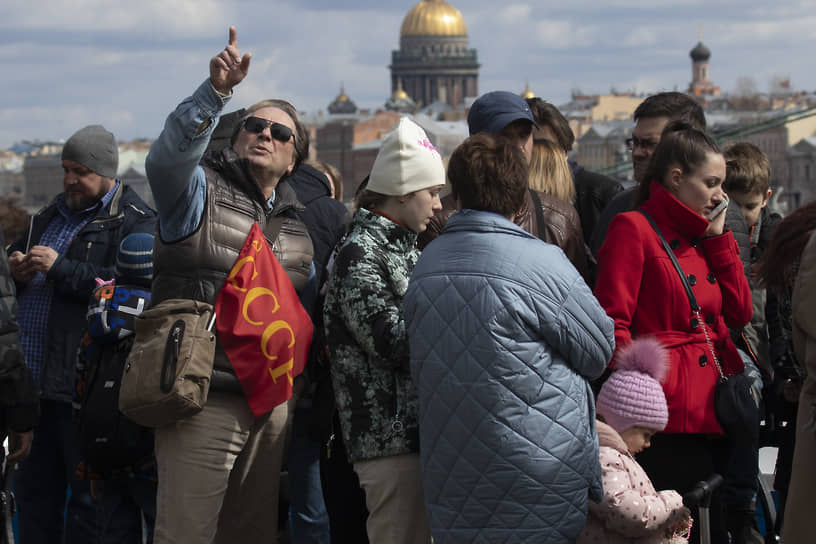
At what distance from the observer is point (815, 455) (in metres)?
2.87

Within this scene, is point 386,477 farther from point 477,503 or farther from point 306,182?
point 306,182

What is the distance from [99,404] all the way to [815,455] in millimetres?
1933

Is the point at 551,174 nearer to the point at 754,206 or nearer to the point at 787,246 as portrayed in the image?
the point at 754,206

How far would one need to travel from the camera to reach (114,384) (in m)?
3.84

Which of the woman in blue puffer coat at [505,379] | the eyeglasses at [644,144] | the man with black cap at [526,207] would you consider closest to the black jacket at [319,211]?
the man with black cap at [526,207]

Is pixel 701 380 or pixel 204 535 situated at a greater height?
pixel 701 380

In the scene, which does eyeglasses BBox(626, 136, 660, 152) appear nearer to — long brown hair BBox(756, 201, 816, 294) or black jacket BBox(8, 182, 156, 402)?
long brown hair BBox(756, 201, 816, 294)

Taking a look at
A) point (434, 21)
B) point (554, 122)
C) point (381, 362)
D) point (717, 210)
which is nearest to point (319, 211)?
point (554, 122)

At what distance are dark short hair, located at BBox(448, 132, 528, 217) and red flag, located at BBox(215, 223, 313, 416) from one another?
562 millimetres

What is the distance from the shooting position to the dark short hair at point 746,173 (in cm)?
449

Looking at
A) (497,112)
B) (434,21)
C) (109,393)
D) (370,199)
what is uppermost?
(434,21)

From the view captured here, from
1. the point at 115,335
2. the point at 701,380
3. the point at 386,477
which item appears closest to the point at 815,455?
the point at 701,380

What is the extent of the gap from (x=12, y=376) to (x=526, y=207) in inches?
57.5

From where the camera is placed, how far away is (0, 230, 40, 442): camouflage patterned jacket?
364 cm
